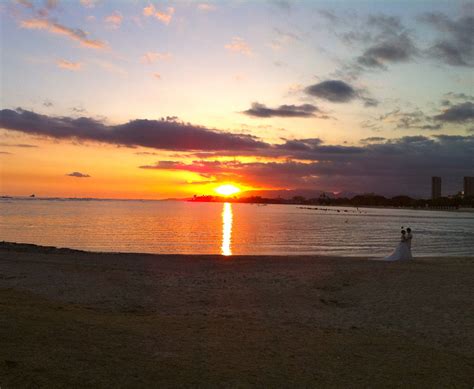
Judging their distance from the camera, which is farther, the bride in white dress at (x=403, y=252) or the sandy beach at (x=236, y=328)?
the bride in white dress at (x=403, y=252)

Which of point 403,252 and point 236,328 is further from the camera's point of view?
point 403,252

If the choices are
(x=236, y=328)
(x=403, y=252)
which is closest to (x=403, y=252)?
(x=403, y=252)

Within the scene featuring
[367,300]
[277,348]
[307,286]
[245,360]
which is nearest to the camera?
[245,360]

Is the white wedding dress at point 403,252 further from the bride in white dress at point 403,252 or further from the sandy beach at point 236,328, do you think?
the sandy beach at point 236,328

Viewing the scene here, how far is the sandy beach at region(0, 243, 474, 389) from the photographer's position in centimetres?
656

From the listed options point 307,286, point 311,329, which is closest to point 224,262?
point 307,286

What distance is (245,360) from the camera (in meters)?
7.32

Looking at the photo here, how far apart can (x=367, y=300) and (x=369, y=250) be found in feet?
64.9

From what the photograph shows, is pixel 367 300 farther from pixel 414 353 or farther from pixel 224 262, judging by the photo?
pixel 224 262

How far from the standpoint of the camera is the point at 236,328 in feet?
30.7

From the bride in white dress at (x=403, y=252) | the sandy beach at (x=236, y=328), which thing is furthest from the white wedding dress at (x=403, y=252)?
the sandy beach at (x=236, y=328)

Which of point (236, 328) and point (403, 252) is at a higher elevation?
point (403, 252)

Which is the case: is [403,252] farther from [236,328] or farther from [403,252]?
[236,328]

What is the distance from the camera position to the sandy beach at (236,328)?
21.5 feet
